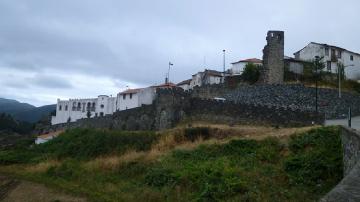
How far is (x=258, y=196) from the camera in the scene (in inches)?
→ 651

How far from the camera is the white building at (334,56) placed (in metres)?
49.0

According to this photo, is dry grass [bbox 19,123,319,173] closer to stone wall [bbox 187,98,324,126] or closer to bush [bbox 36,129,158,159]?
bush [bbox 36,129,158,159]

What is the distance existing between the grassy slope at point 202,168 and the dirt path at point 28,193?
809mm

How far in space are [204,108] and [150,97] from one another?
16341mm

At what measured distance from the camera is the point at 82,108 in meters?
68.5

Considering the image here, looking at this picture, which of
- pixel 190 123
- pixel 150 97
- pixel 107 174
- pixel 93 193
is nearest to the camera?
pixel 93 193

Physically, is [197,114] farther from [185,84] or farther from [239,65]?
[185,84]

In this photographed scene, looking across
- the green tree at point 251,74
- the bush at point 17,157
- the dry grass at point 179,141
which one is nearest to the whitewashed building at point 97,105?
the green tree at point 251,74

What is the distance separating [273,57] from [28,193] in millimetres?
25913

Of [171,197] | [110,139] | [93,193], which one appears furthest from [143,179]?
[110,139]

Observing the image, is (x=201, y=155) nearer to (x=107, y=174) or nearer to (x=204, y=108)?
(x=107, y=174)

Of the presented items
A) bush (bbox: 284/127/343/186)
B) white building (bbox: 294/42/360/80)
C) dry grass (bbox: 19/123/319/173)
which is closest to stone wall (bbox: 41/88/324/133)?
dry grass (bbox: 19/123/319/173)

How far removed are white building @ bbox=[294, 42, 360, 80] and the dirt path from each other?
114ft

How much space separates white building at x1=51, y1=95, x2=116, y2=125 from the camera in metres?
64.3
